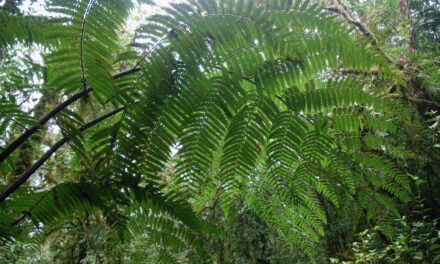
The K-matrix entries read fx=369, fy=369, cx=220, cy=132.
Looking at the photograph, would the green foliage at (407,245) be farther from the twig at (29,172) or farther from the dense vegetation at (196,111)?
the twig at (29,172)

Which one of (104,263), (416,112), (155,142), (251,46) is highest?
(251,46)

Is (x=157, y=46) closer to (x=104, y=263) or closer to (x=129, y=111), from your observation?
(x=129, y=111)

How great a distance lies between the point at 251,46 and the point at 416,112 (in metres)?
2.56

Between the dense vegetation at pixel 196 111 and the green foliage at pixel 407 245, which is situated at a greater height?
the dense vegetation at pixel 196 111

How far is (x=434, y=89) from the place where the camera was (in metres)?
3.04

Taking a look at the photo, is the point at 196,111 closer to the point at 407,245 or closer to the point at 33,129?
the point at 33,129

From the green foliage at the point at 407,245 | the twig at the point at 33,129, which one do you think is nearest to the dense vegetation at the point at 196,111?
the twig at the point at 33,129

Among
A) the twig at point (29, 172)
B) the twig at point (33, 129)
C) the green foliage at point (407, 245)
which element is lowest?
the green foliage at point (407, 245)

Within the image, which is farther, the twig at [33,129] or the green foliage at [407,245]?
the green foliage at [407,245]

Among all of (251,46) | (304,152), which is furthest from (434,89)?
(251,46)

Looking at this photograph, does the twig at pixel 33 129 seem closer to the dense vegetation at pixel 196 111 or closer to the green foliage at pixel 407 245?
the dense vegetation at pixel 196 111

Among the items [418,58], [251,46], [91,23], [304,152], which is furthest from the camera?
[418,58]

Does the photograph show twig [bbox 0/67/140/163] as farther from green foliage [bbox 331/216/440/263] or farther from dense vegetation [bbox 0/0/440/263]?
green foliage [bbox 331/216/440/263]

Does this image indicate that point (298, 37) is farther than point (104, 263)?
No
